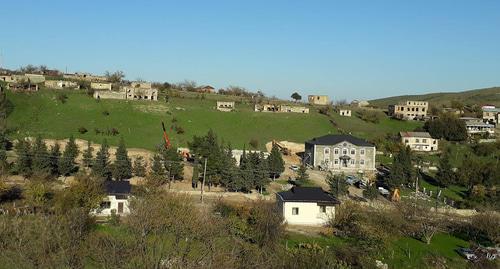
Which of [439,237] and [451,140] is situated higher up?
[451,140]

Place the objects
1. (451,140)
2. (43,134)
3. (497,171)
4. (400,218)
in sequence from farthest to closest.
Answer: (451,140)
(43,134)
(497,171)
(400,218)

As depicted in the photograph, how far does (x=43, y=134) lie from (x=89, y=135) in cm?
456

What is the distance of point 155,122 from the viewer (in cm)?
6350

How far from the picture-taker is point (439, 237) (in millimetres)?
31422

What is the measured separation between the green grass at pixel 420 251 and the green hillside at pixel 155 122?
103ft

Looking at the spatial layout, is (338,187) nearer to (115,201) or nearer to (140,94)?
(115,201)

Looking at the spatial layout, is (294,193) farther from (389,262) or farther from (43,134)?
(43,134)

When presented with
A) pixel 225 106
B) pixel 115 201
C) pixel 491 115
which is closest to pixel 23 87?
pixel 225 106

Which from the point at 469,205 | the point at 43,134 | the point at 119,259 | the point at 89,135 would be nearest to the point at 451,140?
the point at 469,205

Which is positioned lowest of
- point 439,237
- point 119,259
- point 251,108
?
point 439,237

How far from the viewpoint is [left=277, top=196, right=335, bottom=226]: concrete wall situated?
3309 centimetres

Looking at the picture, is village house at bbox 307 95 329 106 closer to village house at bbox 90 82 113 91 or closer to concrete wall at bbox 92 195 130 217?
village house at bbox 90 82 113 91

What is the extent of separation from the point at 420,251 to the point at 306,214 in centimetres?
804

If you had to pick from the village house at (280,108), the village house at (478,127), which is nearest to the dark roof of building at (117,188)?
the village house at (280,108)
